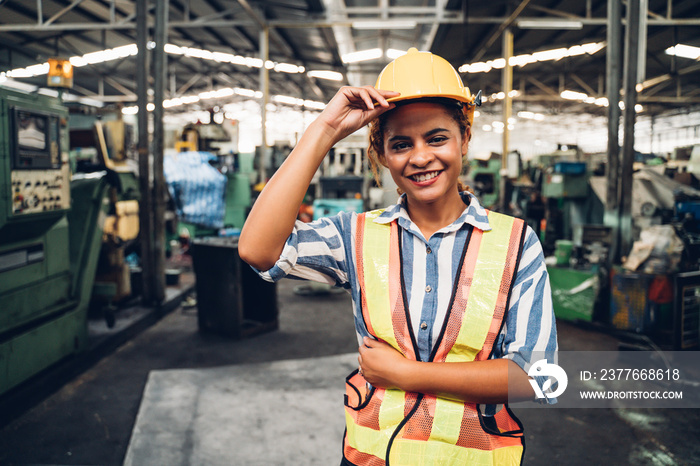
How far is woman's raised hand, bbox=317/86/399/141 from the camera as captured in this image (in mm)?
929

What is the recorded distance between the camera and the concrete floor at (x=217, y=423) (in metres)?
2.13

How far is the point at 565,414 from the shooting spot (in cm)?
268

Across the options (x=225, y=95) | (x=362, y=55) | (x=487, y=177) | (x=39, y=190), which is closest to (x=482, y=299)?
(x=39, y=190)

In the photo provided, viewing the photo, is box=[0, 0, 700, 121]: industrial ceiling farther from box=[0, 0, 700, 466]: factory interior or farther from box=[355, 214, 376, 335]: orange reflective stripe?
box=[355, 214, 376, 335]: orange reflective stripe

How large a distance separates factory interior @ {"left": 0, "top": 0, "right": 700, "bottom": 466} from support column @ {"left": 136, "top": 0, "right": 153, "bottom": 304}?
2cm

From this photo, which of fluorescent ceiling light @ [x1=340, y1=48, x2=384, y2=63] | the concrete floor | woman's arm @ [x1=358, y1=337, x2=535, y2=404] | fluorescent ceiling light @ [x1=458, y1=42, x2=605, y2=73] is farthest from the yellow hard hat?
fluorescent ceiling light @ [x1=340, y1=48, x2=384, y2=63]

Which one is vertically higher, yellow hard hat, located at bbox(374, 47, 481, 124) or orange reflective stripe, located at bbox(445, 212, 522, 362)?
yellow hard hat, located at bbox(374, 47, 481, 124)

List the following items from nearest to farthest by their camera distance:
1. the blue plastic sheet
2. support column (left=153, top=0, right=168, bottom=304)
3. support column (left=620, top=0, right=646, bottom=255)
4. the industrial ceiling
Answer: support column (left=620, top=0, right=646, bottom=255) → support column (left=153, top=0, right=168, bottom=304) → the blue plastic sheet → the industrial ceiling

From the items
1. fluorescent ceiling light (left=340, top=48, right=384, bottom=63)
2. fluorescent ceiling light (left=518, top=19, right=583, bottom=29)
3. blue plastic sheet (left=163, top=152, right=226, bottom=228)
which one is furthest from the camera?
fluorescent ceiling light (left=340, top=48, right=384, bottom=63)

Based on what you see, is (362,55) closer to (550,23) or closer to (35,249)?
(550,23)

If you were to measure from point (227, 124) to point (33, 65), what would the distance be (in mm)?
4033

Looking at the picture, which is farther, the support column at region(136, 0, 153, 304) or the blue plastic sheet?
the blue plastic sheet

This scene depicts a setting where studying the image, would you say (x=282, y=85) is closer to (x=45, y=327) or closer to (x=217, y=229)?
(x=217, y=229)

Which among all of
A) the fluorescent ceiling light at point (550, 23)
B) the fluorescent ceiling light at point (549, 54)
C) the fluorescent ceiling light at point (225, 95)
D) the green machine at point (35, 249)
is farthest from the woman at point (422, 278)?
the fluorescent ceiling light at point (225, 95)
